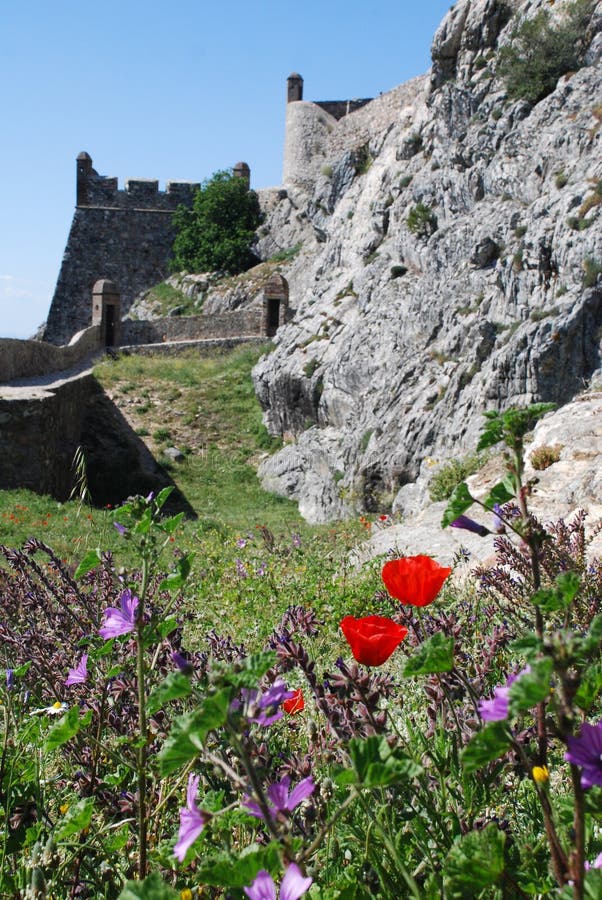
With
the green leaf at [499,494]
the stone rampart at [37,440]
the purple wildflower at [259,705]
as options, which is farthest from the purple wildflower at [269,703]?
the stone rampart at [37,440]

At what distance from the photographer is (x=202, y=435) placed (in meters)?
20.6

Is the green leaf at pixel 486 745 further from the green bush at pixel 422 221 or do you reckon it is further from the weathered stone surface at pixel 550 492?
the green bush at pixel 422 221

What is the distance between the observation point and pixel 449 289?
49.8 ft

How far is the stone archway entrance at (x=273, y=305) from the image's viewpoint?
2795 cm

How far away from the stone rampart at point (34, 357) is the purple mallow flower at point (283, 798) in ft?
49.8

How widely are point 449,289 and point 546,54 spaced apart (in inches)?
232

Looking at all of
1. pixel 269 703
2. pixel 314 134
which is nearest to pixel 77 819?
pixel 269 703

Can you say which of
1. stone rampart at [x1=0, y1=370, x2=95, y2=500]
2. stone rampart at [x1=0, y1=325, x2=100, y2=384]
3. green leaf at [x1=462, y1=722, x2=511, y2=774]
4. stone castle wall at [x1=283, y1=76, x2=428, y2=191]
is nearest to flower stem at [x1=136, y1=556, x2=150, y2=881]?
green leaf at [x1=462, y1=722, x2=511, y2=774]

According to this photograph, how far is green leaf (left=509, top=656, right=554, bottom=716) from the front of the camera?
0.83 metres

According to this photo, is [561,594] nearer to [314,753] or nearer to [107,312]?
[314,753]

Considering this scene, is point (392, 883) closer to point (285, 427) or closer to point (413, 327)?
point (413, 327)

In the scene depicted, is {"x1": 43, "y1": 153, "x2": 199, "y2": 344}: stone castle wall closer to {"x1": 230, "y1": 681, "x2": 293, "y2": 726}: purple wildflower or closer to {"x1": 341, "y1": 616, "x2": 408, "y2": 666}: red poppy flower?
{"x1": 341, "y1": 616, "x2": 408, "y2": 666}: red poppy flower

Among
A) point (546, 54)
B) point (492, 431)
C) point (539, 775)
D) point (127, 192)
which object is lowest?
point (539, 775)

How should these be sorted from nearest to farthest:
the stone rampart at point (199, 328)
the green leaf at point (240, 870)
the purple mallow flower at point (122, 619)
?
the green leaf at point (240, 870) < the purple mallow flower at point (122, 619) < the stone rampart at point (199, 328)
